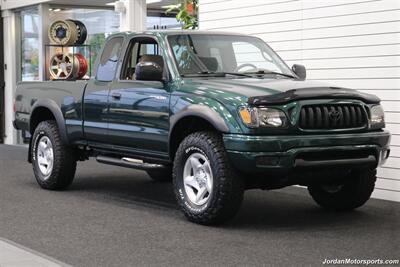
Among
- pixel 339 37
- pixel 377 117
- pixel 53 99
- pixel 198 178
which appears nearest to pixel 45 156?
pixel 53 99

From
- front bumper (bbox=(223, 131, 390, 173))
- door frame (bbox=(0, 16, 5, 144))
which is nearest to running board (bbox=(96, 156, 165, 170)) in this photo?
front bumper (bbox=(223, 131, 390, 173))

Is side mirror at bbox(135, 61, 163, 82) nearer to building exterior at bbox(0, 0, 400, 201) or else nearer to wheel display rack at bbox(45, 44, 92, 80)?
building exterior at bbox(0, 0, 400, 201)

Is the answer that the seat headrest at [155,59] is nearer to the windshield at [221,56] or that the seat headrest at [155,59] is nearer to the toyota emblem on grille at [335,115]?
the windshield at [221,56]

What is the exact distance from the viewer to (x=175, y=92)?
7055 mm

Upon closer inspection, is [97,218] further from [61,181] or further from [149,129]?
[61,181]

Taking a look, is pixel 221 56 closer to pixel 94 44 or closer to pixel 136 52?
pixel 136 52

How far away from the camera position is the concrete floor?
5566 millimetres

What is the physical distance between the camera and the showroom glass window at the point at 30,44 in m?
16.2

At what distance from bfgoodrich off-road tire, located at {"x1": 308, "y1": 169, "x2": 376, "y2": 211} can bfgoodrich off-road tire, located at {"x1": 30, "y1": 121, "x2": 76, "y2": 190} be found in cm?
310

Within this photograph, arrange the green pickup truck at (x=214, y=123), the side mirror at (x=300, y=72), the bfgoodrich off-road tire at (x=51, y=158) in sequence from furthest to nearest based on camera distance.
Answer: the bfgoodrich off-road tire at (x=51, y=158)
the side mirror at (x=300, y=72)
the green pickup truck at (x=214, y=123)

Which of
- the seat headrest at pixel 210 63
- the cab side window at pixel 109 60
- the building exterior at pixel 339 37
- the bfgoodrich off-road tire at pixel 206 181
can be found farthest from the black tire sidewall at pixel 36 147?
the building exterior at pixel 339 37

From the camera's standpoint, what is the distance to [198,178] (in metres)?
6.73

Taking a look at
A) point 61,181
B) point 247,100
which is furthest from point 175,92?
point 61,181

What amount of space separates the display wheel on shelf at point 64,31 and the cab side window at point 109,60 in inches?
290
